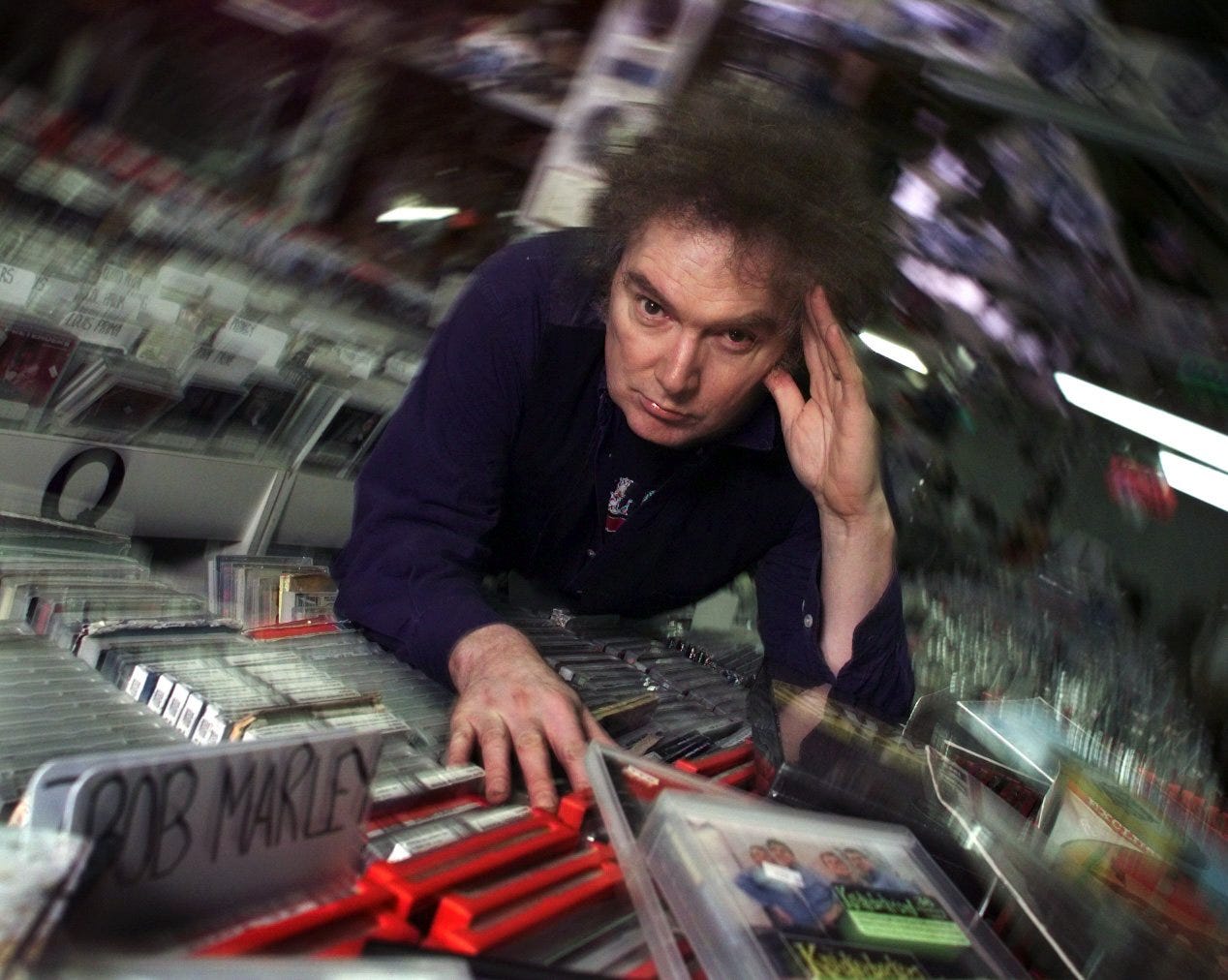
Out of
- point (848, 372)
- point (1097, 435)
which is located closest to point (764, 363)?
point (848, 372)

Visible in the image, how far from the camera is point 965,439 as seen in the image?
114 inches

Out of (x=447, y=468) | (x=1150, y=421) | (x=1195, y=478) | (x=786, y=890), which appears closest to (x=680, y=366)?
(x=447, y=468)

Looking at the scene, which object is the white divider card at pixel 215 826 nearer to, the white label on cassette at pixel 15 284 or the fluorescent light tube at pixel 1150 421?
the white label on cassette at pixel 15 284

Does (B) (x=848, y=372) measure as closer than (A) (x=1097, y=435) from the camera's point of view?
Yes

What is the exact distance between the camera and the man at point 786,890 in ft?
2.58

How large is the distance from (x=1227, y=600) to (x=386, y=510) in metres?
2.11

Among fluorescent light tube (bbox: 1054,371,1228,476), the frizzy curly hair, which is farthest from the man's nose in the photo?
fluorescent light tube (bbox: 1054,371,1228,476)

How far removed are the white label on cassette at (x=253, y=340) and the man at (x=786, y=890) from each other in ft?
5.60

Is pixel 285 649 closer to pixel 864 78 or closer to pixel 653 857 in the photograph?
pixel 653 857

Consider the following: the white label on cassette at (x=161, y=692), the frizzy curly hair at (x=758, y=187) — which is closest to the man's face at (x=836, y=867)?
the white label on cassette at (x=161, y=692)

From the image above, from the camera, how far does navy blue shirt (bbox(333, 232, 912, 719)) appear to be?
1.78 meters

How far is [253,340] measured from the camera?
7.30ft

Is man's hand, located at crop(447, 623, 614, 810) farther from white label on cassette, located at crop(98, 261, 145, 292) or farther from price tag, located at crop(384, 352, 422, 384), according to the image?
price tag, located at crop(384, 352, 422, 384)

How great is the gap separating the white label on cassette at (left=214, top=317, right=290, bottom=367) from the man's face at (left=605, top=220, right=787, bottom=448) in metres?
0.79
